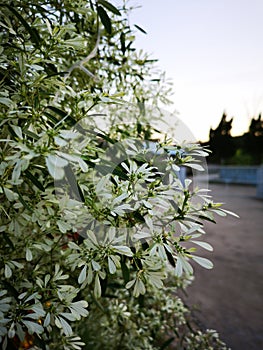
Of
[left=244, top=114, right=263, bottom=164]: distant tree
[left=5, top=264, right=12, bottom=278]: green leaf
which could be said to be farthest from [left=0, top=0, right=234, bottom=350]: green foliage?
[left=244, top=114, right=263, bottom=164]: distant tree

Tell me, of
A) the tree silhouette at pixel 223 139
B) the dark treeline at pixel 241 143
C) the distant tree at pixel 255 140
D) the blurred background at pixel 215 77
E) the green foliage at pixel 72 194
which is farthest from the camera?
the distant tree at pixel 255 140

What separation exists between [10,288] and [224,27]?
153 cm

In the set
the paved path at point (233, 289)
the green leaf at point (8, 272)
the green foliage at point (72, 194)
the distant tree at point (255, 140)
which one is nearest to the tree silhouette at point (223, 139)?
the distant tree at point (255, 140)

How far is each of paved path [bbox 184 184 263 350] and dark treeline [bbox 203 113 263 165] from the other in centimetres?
295

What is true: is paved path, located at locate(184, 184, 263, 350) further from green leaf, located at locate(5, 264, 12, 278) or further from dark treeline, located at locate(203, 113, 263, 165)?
dark treeline, located at locate(203, 113, 263, 165)

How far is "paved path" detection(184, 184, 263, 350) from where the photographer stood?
1.59 metres

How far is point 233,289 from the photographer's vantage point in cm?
204

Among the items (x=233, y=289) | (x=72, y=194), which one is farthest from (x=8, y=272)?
(x=233, y=289)

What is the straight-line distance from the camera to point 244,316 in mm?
1712

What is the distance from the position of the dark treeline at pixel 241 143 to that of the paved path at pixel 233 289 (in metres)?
2.95

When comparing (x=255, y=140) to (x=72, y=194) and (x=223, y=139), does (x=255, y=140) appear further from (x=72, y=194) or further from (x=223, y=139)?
(x=72, y=194)

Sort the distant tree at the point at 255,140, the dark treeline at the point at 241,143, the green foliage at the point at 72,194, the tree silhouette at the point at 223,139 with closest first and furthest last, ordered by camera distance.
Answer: the green foliage at the point at 72,194 < the tree silhouette at the point at 223,139 < the dark treeline at the point at 241,143 < the distant tree at the point at 255,140

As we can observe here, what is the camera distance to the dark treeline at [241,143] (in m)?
6.01

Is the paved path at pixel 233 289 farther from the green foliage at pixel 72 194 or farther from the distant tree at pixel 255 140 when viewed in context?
the distant tree at pixel 255 140
